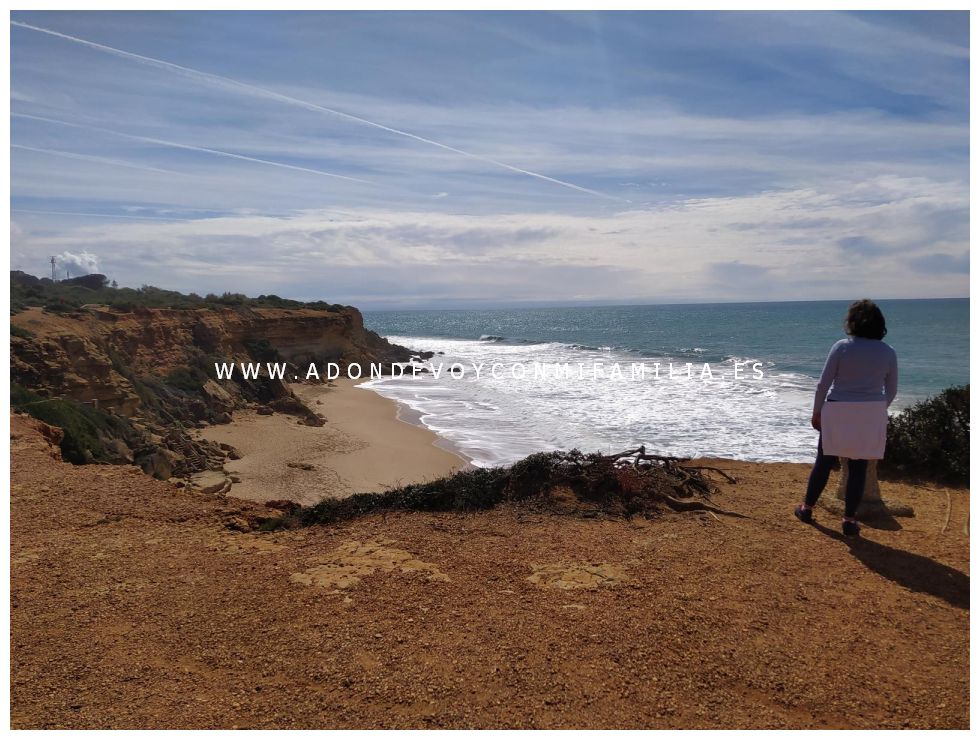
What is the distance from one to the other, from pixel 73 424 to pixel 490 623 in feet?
30.3

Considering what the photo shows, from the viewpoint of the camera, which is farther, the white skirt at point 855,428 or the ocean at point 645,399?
the ocean at point 645,399

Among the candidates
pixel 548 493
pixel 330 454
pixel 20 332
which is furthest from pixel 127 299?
pixel 548 493

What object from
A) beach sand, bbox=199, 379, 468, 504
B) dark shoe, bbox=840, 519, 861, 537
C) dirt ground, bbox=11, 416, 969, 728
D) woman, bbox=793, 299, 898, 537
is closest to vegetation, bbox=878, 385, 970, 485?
dirt ground, bbox=11, 416, 969, 728

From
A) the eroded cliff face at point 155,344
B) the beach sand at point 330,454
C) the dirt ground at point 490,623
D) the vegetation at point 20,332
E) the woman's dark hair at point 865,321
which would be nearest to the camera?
the dirt ground at point 490,623

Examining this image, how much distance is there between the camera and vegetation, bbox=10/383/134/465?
8797 millimetres

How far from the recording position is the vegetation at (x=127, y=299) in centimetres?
2262

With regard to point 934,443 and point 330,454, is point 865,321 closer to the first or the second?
point 934,443

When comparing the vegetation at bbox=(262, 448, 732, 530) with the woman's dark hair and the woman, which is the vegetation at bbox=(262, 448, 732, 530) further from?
the woman's dark hair

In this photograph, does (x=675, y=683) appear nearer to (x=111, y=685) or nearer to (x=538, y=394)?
(x=111, y=685)

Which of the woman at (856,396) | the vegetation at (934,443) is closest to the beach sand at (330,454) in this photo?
the vegetation at (934,443)

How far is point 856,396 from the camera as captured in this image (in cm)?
449

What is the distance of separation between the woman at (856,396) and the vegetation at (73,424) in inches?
343

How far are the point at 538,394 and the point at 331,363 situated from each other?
38.5 feet

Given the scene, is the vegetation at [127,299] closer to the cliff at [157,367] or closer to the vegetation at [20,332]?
the cliff at [157,367]
